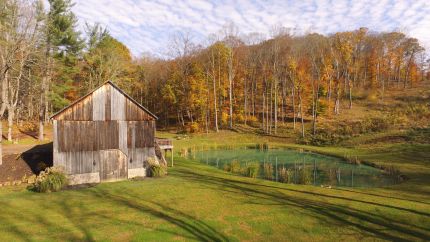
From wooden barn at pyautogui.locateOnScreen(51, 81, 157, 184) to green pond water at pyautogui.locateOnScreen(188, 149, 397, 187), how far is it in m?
8.67

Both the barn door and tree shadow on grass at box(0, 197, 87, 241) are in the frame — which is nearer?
tree shadow on grass at box(0, 197, 87, 241)

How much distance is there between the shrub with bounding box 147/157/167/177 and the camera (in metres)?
23.7

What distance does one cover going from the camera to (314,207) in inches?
606

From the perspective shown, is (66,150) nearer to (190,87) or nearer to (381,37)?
Result: (190,87)

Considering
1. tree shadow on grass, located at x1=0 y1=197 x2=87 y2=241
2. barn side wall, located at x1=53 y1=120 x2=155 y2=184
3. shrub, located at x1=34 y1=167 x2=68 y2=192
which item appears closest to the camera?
tree shadow on grass, located at x1=0 y1=197 x2=87 y2=241

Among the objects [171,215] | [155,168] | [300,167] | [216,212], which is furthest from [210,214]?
[300,167]

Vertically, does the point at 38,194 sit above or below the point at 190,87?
below

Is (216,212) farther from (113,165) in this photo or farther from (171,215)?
(113,165)

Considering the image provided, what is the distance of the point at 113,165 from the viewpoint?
22.8 m

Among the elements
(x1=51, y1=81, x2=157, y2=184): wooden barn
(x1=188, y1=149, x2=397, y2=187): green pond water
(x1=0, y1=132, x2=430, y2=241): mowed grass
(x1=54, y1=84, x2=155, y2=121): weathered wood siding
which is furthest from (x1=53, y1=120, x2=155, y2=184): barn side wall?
(x1=188, y1=149, x2=397, y2=187): green pond water

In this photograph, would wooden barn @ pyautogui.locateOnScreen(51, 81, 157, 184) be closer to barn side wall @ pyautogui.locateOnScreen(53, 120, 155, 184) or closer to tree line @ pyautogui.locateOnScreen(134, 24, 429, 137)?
barn side wall @ pyautogui.locateOnScreen(53, 120, 155, 184)

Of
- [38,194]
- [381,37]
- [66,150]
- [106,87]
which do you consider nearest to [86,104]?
[106,87]

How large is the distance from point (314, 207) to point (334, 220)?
175 cm

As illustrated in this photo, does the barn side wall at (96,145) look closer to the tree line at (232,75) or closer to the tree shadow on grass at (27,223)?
the tree shadow on grass at (27,223)
